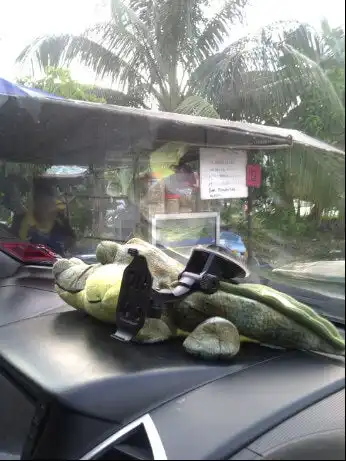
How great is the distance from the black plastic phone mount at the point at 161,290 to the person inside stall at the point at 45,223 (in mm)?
1007

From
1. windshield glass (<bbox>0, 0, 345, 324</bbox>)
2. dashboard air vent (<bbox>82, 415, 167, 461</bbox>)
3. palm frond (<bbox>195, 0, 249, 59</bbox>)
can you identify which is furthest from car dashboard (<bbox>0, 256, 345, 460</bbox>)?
palm frond (<bbox>195, 0, 249, 59</bbox>)

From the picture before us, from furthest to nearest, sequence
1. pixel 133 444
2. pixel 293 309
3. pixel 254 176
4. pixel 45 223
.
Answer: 1. pixel 45 223
2. pixel 254 176
3. pixel 293 309
4. pixel 133 444

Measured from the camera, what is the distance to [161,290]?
4.71 ft

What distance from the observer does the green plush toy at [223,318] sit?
1.23 m

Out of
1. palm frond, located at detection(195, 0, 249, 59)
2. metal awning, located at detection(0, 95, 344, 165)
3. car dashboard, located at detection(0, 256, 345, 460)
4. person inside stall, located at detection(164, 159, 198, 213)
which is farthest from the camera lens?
person inside stall, located at detection(164, 159, 198, 213)

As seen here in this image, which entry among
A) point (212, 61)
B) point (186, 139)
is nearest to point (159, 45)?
point (212, 61)

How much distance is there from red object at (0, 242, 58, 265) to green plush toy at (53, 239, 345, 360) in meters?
0.97

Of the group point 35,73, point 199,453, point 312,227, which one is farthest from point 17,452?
point 35,73

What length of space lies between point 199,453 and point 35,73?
67.5 inches

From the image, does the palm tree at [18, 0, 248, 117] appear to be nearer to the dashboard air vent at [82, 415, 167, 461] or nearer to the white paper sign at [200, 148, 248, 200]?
the white paper sign at [200, 148, 248, 200]

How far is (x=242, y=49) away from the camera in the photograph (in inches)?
52.7

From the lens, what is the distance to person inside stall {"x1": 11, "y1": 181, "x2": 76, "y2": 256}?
96.7 inches

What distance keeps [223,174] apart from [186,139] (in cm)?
29

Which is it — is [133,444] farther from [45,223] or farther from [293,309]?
[45,223]
